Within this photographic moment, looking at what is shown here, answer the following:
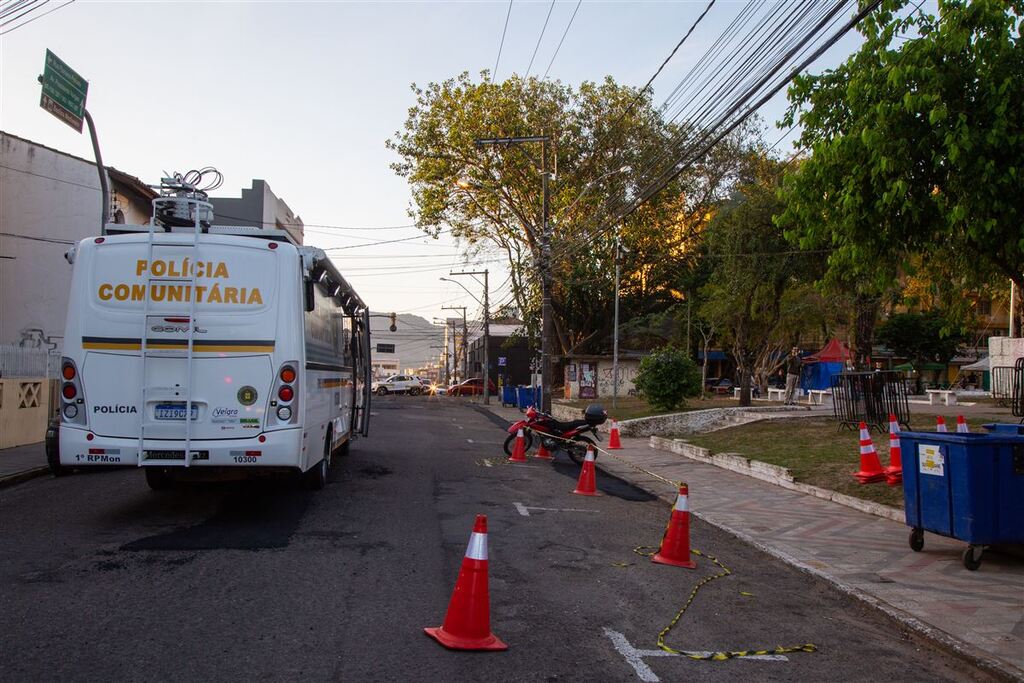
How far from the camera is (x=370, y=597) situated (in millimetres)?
6160

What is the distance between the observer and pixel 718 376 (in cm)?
6600

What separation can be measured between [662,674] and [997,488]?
4.18 m

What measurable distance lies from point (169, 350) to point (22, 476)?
5630 mm

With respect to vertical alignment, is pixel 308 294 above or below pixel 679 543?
above

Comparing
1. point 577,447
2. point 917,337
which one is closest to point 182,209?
point 577,447

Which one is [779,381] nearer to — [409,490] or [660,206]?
[660,206]

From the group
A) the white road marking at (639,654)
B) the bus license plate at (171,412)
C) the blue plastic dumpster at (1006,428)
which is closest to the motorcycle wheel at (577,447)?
the blue plastic dumpster at (1006,428)

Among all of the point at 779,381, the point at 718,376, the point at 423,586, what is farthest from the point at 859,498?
the point at 718,376

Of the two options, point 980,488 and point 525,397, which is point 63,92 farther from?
point 525,397

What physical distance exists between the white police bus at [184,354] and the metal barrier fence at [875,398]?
1200 cm

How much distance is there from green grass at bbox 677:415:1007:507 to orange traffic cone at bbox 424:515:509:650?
7.16m

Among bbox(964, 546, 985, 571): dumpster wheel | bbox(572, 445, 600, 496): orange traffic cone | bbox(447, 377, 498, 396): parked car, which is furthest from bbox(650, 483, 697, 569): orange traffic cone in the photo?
bbox(447, 377, 498, 396): parked car

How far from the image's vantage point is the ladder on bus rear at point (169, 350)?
838 centimetres

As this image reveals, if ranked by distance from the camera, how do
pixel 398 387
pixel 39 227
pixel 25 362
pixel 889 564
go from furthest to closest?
pixel 398 387
pixel 39 227
pixel 25 362
pixel 889 564
